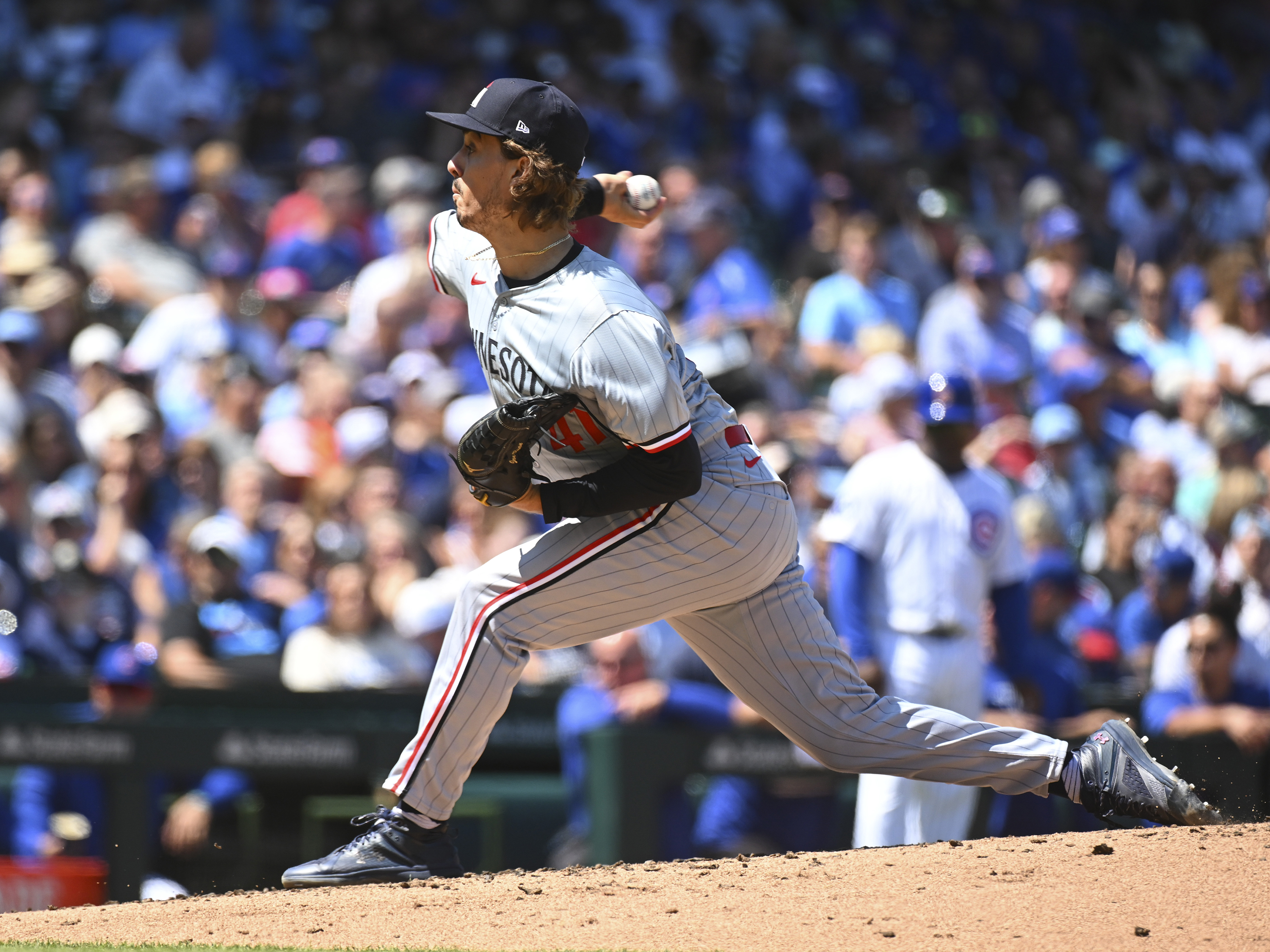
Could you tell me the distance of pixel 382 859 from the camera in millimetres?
3598

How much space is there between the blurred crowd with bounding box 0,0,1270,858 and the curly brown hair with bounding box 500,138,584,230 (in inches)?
102

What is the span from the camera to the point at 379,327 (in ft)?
27.9

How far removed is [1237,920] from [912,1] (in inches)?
460

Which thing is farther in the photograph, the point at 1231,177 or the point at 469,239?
the point at 1231,177

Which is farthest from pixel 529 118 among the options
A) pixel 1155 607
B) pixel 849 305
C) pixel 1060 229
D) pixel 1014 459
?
pixel 1060 229

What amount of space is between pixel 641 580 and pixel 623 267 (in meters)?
4.12

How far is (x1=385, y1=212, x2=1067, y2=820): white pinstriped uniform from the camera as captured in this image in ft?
10.9

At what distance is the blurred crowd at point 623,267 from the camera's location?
6543mm

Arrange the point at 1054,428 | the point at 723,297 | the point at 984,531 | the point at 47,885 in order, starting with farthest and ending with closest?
the point at 723,297
the point at 1054,428
the point at 984,531
the point at 47,885

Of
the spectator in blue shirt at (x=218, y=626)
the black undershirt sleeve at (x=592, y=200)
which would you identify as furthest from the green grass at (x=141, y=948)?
the spectator in blue shirt at (x=218, y=626)

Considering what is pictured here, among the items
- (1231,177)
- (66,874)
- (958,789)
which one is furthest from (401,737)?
(1231,177)

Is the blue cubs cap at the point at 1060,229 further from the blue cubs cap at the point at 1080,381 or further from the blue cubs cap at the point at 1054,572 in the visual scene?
the blue cubs cap at the point at 1054,572

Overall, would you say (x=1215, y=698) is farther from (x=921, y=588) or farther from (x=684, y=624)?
(x=684, y=624)

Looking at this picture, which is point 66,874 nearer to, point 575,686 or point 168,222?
point 575,686
